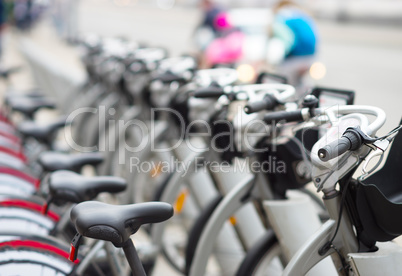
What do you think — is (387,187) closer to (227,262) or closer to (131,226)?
(131,226)

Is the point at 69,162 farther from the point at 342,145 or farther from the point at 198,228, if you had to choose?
the point at 342,145

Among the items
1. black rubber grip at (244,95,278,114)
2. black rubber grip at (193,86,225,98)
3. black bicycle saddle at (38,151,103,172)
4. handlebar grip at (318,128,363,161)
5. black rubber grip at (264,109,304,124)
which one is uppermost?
handlebar grip at (318,128,363,161)

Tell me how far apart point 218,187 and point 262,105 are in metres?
0.86

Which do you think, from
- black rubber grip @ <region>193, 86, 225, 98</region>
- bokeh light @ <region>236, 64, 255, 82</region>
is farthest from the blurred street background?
black rubber grip @ <region>193, 86, 225, 98</region>

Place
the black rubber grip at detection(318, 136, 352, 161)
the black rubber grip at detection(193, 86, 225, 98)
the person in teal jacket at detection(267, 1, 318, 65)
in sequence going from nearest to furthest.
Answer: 1. the black rubber grip at detection(318, 136, 352, 161)
2. the black rubber grip at detection(193, 86, 225, 98)
3. the person in teal jacket at detection(267, 1, 318, 65)

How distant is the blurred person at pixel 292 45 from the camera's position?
3.73 meters

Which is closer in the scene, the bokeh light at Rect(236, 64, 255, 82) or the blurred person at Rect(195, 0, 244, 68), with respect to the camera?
the bokeh light at Rect(236, 64, 255, 82)

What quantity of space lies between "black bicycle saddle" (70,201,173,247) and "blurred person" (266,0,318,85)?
2241mm

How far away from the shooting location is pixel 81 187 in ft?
7.04

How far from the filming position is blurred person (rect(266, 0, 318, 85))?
12.2ft

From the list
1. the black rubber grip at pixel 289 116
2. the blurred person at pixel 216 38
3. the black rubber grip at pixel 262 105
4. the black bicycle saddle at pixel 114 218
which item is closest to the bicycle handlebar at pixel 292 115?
the black rubber grip at pixel 289 116

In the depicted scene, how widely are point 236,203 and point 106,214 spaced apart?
3.01 feet

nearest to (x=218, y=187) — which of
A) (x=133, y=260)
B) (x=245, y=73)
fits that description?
(x=133, y=260)

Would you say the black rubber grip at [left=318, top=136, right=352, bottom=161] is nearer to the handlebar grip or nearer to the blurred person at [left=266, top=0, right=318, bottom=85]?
the handlebar grip
